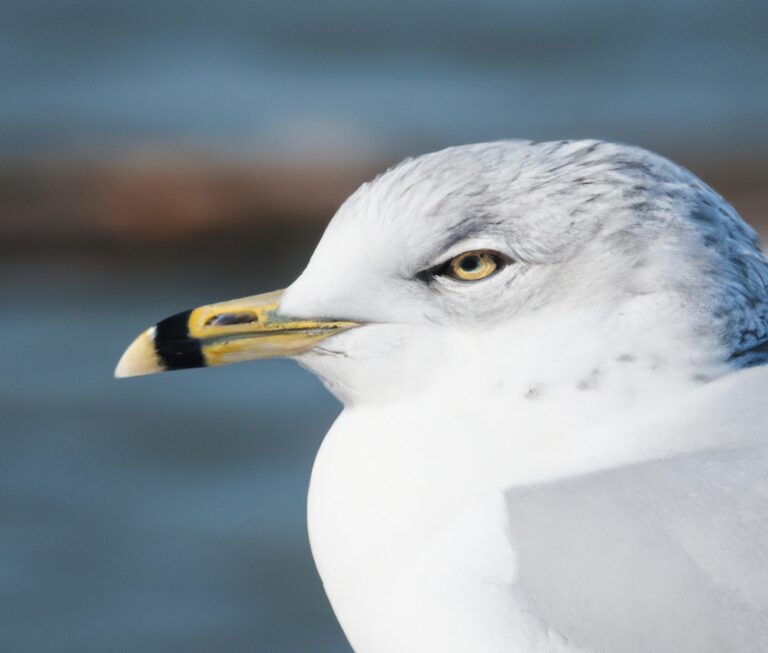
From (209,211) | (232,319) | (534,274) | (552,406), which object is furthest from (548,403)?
(209,211)

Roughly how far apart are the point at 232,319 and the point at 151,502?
1.68 metres

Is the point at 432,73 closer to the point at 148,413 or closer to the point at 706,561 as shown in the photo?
the point at 148,413

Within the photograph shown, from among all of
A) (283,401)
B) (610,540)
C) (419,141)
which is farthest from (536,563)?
(419,141)

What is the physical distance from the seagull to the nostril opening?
53 millimetres

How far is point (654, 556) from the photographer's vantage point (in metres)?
1.25

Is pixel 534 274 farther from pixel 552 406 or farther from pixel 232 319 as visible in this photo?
pixel 232 319

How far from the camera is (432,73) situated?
14.5 feet

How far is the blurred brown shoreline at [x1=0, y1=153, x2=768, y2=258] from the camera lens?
13.1 ft

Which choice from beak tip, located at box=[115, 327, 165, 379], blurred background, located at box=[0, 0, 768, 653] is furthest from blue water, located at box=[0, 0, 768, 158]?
beak tip, located at box=[115, 327, 165, 379]

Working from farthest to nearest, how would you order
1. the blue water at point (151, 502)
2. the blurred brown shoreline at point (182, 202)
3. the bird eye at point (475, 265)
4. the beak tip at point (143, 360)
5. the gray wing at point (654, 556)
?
the blurred brown shoreline at point (182, 202), the blue water at point (151, 502), the beak tip at point (143, 360), the bird eye at point (475, 265), the gray wing at point (654, 556)

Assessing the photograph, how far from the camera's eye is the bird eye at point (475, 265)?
1.37 m

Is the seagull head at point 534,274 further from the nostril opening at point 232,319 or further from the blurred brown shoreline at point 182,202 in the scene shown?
the blurred brown shoreline at point 182,202

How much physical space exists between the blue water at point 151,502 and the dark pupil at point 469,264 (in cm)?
151

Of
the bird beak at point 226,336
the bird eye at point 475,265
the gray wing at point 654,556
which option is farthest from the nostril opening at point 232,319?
the gray wing at point 654,556
